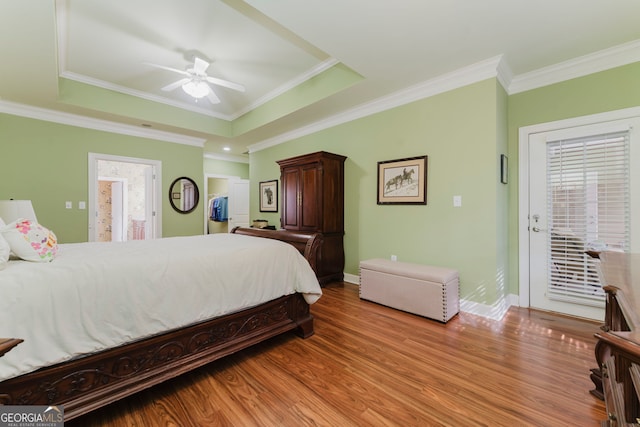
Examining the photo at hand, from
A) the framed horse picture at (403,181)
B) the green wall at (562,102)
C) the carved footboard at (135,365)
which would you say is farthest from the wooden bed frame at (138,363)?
the green wall at (562,102)

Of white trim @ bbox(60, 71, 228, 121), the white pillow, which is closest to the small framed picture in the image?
the white pillow

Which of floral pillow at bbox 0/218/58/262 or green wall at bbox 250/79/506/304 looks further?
green wall at bbox 250/79/506/304

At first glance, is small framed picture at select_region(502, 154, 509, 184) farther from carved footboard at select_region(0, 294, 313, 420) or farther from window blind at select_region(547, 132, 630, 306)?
carved footboard at select_region(0, 294, 313, 420)

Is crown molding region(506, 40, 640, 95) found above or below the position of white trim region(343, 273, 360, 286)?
above

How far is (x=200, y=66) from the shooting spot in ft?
9.41

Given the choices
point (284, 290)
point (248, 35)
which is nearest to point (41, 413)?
point (284, 290)

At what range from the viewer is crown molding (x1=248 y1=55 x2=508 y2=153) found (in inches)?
108

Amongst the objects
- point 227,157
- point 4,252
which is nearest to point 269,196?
→ point 227,157

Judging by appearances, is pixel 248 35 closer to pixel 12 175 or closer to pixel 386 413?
pixel 386 413

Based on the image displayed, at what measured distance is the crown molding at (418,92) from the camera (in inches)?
108

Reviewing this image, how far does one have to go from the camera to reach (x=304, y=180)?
407 cm

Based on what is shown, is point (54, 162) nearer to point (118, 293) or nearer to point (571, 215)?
point (118, 293)

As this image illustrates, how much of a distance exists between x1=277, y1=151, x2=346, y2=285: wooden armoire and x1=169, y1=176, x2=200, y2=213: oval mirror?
2.24 m

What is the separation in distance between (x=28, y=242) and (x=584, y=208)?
4424mm
